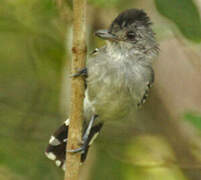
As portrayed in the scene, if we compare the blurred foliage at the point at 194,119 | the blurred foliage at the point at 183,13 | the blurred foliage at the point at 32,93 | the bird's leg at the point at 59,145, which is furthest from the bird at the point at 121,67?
the blurred foliage at the point at 32,93

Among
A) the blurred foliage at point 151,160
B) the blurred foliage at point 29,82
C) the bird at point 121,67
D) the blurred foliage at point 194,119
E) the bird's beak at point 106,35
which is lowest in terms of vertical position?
the blurred foliage at point 151,160

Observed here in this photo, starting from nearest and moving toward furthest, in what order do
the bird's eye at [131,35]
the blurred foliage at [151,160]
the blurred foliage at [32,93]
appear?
1. the bird's eye at [131,35]
2. the blurred foliage at [32,93]
3. the blurred foliage at [151,160]

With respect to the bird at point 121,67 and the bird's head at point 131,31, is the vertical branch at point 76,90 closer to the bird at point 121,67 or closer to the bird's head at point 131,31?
the bird at point 121,67

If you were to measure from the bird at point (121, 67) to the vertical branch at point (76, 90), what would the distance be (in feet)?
1.04

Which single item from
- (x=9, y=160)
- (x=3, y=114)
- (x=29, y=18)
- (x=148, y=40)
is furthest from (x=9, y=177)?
(x=148, y=40)

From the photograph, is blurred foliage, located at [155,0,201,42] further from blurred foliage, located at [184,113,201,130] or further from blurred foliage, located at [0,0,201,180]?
blurred foliage, located at [0,0,201,180]

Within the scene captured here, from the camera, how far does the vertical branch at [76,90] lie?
245 cm

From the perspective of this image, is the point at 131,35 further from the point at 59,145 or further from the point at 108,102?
the point at 59,145

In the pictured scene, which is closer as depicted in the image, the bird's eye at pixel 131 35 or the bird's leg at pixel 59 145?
the bird's eye at pixel 131 35

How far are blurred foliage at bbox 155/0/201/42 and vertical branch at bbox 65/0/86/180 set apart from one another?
1.27ft

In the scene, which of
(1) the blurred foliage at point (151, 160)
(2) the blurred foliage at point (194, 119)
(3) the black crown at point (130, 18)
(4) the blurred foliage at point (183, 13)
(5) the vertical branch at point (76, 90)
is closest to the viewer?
(4) the blurred foliage at point (183, 13)

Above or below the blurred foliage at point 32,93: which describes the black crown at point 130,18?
above

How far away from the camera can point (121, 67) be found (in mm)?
3309

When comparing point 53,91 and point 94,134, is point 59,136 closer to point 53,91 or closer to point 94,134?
point 94,134
